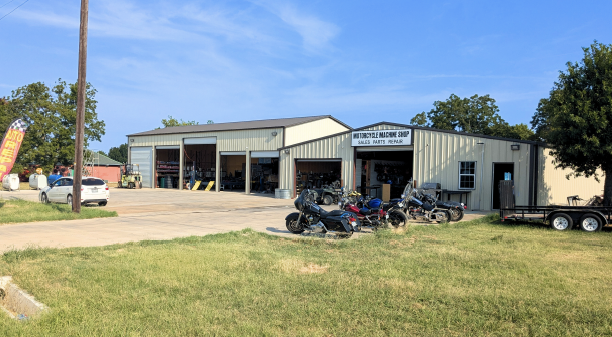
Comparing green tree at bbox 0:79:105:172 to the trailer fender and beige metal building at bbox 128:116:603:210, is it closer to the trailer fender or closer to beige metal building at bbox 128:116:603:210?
beige metal building at bbox 128:116:603:210

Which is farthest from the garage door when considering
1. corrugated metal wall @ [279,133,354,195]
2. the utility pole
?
the utility pole

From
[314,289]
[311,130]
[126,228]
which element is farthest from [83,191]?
[311,130]

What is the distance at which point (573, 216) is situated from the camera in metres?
12.8

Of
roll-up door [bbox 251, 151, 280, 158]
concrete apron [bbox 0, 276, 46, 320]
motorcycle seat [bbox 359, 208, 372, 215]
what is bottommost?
concrete apron [bbox 0, 276, 46, 320]

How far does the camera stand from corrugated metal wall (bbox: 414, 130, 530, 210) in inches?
771

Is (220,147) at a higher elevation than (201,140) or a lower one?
lower

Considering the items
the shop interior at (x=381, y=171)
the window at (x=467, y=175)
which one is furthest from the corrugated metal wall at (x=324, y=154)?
the window at (x=467, y=175)

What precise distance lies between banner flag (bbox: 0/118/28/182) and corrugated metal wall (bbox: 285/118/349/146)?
16.9m

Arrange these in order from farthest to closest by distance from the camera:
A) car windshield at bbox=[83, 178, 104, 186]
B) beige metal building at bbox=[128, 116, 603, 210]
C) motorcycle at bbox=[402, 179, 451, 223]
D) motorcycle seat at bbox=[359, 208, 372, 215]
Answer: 1. beige metal building at bbox=[128, 116, 603, 210]
2. car windshield at bbox=[83, 178, 104, 186]
3. motorcycle at bbox=[402, 179, 451, 223]
4. motorcycle seat at bbox=[359, 208, 372, 215]

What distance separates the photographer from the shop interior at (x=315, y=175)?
30.2 m

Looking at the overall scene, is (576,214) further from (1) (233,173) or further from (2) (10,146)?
(1) (233,173)

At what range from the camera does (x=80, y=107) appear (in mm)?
15297

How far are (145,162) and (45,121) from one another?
42.6 feet

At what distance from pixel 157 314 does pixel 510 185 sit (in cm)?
1253
